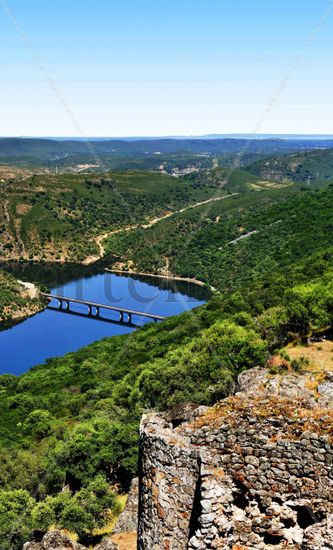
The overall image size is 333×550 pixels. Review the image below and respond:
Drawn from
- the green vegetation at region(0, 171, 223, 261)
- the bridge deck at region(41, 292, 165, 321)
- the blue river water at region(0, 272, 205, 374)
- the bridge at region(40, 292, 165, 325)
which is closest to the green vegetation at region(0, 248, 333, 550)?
the blue river water at region(0, 272, 205, 374)

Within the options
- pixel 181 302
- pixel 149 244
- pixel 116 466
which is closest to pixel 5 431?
pixel 116 466

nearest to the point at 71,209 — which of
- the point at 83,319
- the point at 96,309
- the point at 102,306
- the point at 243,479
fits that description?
the point at 96,309

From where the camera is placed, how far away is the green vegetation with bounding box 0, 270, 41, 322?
9656cm

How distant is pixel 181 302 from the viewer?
103m

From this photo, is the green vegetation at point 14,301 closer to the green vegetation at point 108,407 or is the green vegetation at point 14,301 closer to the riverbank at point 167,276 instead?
the riverbank at point 167,276

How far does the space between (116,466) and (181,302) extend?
79298mm


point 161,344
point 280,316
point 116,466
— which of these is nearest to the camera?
point 116,466

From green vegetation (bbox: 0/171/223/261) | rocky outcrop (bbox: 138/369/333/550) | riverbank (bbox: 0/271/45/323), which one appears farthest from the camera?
green vegetation (bbox: 0/171/223/261)

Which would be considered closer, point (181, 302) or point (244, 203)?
point (181, 302)

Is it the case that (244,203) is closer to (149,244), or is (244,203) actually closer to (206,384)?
(149,244)

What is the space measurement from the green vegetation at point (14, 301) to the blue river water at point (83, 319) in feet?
7.86

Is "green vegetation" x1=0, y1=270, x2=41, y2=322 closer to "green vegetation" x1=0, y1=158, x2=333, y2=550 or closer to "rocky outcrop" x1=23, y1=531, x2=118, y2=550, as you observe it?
"green vegetation" x1=0, y1=158, x2=333, y2=550

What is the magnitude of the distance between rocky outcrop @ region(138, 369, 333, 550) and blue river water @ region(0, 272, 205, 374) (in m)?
67.2

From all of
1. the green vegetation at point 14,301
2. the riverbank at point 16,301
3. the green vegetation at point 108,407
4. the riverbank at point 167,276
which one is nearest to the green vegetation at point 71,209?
the riverbank at point 167,276
